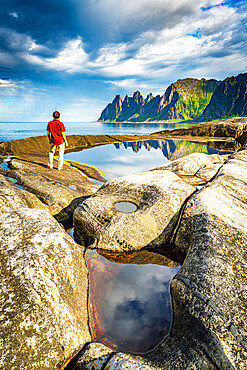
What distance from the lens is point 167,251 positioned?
593cm

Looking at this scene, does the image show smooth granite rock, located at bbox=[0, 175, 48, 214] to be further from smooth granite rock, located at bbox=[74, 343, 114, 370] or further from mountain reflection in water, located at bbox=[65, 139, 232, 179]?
mountain reflection in water, located at bbox=[65, 139, 232, 179]

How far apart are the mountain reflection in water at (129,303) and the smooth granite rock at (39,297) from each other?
0.36 metres

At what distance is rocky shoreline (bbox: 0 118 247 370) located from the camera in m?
2.78

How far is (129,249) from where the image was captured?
579cm

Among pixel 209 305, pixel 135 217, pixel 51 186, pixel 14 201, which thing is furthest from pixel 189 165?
pixel 209 305

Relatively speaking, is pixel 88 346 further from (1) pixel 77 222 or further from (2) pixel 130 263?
(1) pixel 77 222

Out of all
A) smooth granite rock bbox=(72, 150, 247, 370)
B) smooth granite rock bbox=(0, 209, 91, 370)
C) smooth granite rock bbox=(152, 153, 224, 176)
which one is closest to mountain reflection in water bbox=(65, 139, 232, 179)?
smooth granite rock bbox=(152, 153, 224, 176)

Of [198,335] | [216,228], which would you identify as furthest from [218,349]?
[216,228]

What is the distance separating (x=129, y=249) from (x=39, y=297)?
309cm

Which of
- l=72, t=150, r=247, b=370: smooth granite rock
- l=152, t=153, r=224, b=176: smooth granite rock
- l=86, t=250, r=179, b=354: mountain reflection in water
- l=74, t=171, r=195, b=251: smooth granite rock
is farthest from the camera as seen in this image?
l=152, t=153, r=224, b=176: smooth granite rock

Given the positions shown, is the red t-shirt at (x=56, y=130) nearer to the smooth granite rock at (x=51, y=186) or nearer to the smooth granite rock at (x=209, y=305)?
the smooth granite rock at (x=51, y=186)

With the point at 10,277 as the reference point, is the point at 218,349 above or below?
below

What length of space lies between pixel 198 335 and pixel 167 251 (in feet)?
9.79

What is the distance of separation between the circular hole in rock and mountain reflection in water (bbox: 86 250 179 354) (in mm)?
1783
